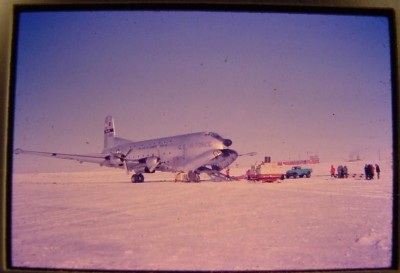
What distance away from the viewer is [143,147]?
2039 mm

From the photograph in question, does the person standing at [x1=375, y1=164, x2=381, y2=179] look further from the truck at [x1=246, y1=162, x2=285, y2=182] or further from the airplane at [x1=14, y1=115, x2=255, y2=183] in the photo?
the airplane at [x1=14, y1=115, x2=255, y2=183]

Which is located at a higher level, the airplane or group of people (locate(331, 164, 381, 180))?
the airplane

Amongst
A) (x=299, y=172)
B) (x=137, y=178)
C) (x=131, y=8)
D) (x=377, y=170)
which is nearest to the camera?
(x=131, y=8)

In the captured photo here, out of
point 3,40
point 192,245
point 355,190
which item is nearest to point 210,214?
point 192,245

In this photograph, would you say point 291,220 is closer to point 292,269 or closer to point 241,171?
point 292,269

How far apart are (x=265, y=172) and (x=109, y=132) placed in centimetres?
105

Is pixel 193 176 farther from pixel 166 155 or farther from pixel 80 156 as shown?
pixel 80 156

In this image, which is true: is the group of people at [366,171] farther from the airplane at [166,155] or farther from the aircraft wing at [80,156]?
the aircraft wing at [80,156]

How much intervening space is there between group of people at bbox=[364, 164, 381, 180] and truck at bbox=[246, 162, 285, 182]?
49 centimetres

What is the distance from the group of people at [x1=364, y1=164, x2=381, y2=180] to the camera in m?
1.75

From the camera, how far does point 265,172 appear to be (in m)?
2.06

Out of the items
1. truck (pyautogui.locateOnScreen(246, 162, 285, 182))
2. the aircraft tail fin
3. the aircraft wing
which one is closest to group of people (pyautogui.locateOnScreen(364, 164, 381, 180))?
truck (pyautogui.locateOnScreen(246, 162, 285, 182))

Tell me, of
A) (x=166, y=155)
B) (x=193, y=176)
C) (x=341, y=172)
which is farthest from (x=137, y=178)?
(x=341, y=172)

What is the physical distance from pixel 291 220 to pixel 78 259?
1160 millimetres
